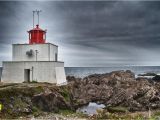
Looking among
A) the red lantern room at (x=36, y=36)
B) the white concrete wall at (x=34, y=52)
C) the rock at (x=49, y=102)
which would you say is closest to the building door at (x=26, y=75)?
the white concrete wall at (x=34, y=52)

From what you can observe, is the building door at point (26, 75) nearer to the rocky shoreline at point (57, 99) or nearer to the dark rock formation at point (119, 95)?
the rocky shoreline at point (57, 99)

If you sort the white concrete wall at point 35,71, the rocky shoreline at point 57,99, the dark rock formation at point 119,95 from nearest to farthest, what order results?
the rocky shoreline at point 57,99
the white concrete wall at point 35,71
the dark rock formation at point 119,95

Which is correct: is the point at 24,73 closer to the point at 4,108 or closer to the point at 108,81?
the point at 4,108

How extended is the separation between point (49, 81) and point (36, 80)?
1.29m

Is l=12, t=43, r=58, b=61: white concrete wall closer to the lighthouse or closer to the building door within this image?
the lighthouse

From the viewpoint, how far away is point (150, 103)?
27.2 m

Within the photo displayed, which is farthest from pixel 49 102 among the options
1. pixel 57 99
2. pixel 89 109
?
pixel 89 109

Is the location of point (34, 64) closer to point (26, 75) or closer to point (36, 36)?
point (26, 75)

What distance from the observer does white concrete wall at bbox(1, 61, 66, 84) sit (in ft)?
87.6

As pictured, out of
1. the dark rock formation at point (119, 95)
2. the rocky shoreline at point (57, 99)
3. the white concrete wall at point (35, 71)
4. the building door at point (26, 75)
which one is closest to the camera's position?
the rocky shoreline at point (57, 99)

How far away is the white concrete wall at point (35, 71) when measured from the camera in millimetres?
26703

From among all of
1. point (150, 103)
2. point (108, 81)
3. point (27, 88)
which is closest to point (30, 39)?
point (27, 88)

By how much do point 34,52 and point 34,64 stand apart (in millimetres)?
1393

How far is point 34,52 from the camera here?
1094 inches
